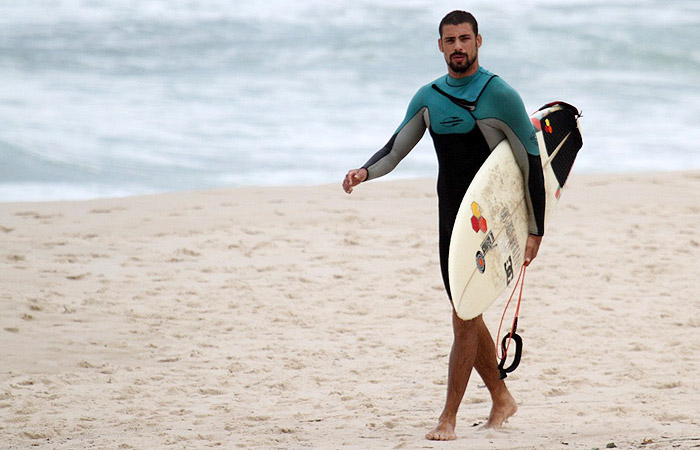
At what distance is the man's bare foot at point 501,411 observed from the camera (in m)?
4.02

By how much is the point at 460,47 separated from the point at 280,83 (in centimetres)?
1438

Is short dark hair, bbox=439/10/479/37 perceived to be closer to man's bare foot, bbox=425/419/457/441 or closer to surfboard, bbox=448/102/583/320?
surfboard, bbox=448/102/583/320

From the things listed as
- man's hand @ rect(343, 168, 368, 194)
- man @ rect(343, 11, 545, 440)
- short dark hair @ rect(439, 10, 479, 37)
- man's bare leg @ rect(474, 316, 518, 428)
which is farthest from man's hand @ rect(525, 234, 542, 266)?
short dark hair @ rect(439, 10, 479, 37)

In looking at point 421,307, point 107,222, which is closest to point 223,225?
point 107,222

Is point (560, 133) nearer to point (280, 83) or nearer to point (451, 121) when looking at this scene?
point (451, 121)

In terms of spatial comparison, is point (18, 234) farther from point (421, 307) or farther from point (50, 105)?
point (50, 105)

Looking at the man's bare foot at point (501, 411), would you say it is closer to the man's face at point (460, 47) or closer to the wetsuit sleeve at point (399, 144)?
the wetsuit sleeve at point (399, 144)

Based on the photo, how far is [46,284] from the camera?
6320 mm

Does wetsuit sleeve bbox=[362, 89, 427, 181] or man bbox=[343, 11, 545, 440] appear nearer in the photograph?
→ man bbox=[343, 11, 545, 440]

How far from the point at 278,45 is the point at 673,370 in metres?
16.7

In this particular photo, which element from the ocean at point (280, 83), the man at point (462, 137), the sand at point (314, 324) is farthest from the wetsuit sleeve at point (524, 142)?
the ocean at point (280, 83)

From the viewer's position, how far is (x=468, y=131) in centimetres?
368

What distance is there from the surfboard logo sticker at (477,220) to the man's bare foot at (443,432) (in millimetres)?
772

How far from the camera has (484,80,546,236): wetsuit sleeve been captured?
11.9 ft
